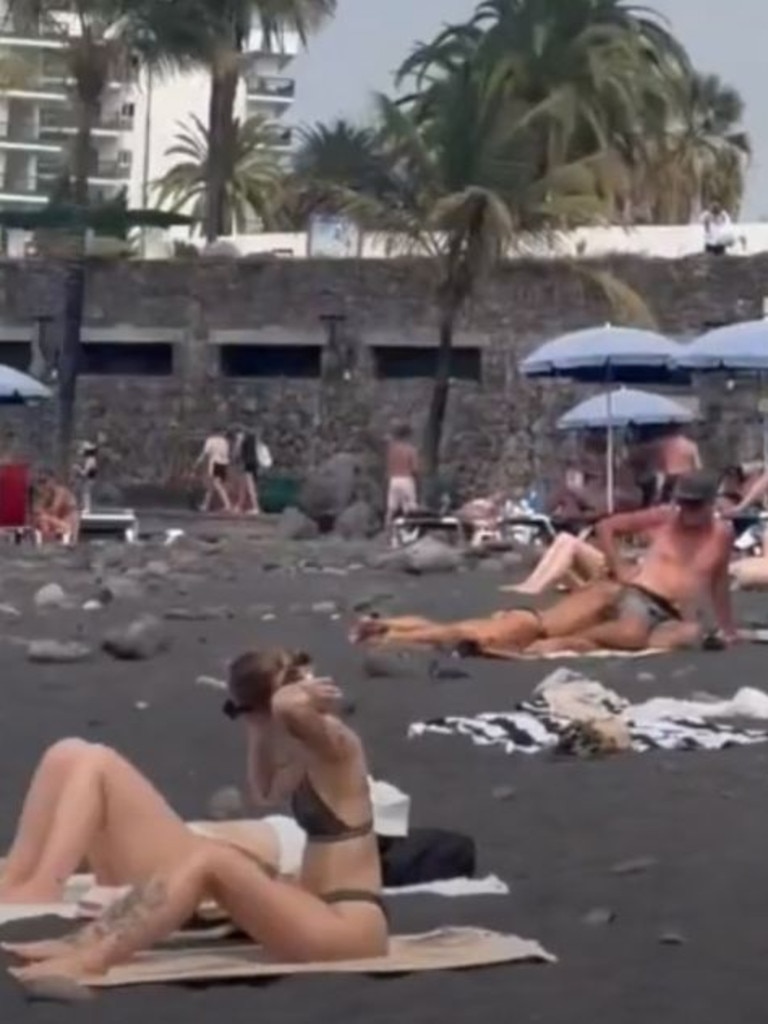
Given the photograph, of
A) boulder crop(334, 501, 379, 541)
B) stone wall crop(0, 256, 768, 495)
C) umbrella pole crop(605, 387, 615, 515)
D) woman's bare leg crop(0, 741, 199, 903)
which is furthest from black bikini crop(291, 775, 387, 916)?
stone wall crop(0, 256, 768, 495)

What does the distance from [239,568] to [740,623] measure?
27.2 ft

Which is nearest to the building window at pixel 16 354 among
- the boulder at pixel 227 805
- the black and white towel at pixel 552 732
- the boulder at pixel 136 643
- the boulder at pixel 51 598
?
the boulder at pixel 51 598

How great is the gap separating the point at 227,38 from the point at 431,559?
26.0 meters

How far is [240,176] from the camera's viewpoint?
8356 cm

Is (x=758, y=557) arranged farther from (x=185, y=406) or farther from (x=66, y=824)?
(x=185, y=406)

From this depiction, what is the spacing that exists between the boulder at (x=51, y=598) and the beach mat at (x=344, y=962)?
12.1 m

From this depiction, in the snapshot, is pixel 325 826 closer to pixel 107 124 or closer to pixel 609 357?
pixel 609 357

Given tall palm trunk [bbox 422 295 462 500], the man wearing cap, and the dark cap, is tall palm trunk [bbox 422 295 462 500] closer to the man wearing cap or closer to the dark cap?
the dark cap

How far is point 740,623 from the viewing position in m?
16.6

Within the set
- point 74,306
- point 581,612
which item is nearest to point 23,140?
point 74,306

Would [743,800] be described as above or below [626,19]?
below

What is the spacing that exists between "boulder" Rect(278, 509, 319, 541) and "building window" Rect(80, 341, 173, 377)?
11.0 m

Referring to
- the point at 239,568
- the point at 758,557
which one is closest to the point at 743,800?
the point at 758,557

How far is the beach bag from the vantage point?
41188mm
